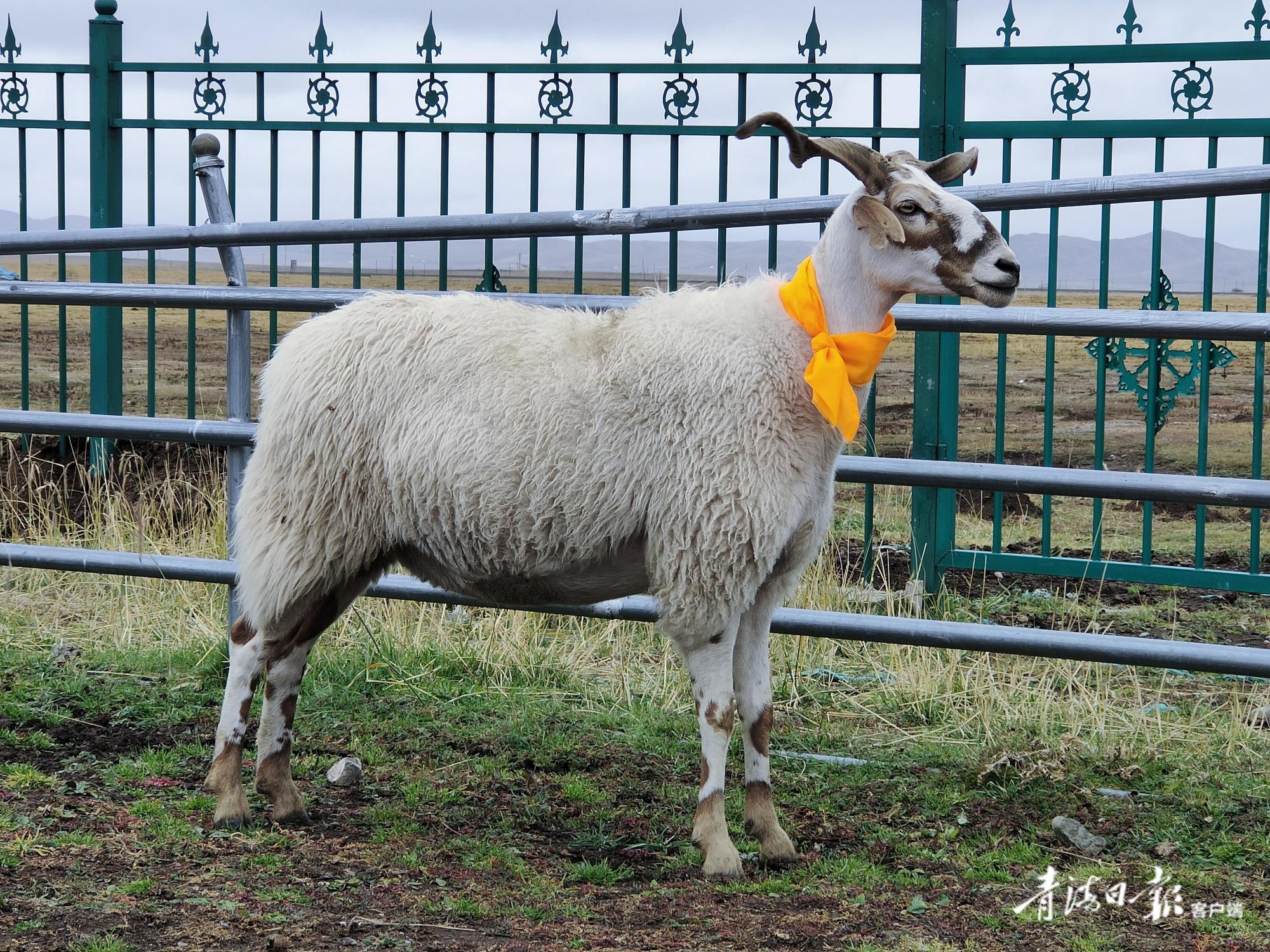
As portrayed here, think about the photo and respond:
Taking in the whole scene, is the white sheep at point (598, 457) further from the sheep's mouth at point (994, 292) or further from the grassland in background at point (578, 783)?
the grassland in background at point (578, 783)

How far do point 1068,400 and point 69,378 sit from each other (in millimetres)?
11984

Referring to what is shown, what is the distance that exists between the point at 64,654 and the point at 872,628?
10.5 feet

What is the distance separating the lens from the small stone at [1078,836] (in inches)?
139

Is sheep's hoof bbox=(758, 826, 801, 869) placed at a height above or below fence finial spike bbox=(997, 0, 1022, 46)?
below

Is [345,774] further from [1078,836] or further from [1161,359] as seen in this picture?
[1161,359]

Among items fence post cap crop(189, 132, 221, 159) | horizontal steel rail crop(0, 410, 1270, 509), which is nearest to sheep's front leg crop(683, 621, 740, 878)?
horizontal steel rail crop(0, 410, 1270, 509)

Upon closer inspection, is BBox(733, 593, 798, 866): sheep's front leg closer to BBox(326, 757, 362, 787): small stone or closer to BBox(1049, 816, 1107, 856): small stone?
BBox(1049, 816, 1107, 856): small stone

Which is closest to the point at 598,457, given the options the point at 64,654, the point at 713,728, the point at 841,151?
the point at 713,728

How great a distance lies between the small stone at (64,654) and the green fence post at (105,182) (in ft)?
7.95

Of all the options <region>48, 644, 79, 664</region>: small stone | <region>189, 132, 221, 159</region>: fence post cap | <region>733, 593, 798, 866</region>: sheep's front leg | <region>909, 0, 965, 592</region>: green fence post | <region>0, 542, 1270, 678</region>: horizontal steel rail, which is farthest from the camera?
<region>909, 0, 965, 592</region>: green fence post

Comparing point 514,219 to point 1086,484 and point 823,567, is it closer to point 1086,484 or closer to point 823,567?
point 1086,484

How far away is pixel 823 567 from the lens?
6.35 m

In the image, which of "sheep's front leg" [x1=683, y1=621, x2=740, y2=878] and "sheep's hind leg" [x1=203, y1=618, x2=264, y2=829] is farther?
"sheep's hind leg" [x1=203, y1=618, x2=264, y2=829]

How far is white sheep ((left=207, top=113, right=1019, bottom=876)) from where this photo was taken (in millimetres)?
3369
